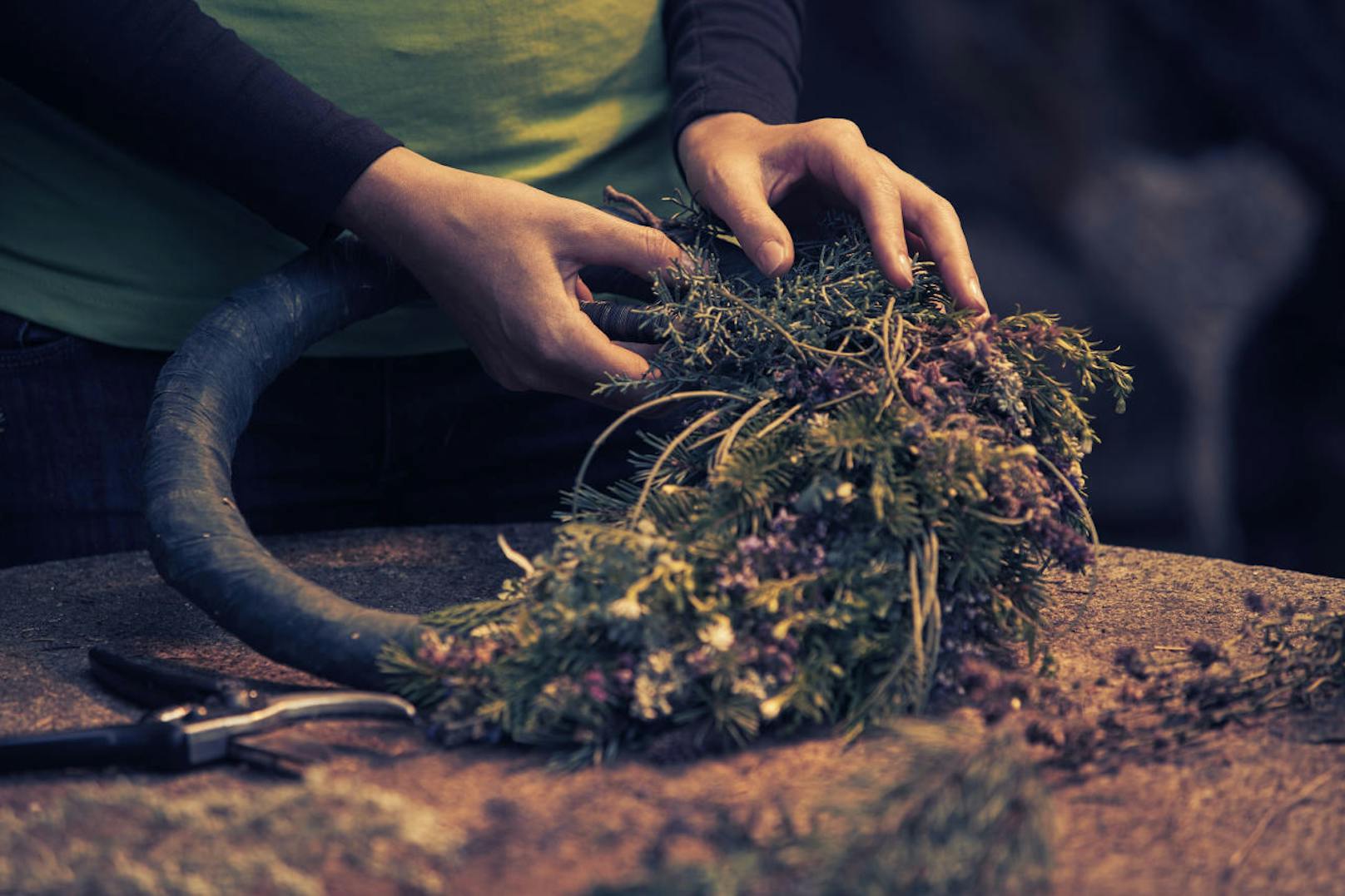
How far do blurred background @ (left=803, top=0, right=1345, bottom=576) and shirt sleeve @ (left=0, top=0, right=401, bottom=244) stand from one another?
258cm

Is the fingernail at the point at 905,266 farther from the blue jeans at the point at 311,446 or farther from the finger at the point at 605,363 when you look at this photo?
the blue jeans at the point at 311,446

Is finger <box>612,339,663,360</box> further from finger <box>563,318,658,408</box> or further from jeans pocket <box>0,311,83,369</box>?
jeans pocket <box>0,311,83,369</box>

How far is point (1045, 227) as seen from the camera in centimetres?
362

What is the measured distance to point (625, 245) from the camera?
974 millimetres

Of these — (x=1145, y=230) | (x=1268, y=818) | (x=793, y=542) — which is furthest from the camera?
(x=1145, y=230)

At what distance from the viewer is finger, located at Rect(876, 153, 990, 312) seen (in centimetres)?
96

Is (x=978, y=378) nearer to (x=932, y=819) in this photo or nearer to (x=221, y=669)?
(x=932, y=819)

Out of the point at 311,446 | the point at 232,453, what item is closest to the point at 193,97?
the point at 232,453

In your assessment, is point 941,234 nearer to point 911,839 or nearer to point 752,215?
point 752,215

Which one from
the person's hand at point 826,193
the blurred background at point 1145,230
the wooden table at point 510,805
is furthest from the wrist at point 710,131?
the blurred background at point 1145,230

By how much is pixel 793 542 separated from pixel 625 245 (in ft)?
1.07

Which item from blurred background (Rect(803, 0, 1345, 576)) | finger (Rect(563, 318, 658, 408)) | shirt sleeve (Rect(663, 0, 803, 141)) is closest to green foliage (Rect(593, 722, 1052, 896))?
finger (Rect(563, 318, 658, 408))

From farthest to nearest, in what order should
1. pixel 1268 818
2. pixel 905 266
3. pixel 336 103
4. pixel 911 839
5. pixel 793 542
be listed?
1. pixel 336 103
2. pixel 905 266
3. pixel 793 542
4. pixel 1268 818
5. pixel 911 839

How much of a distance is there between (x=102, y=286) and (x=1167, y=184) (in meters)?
3.32
